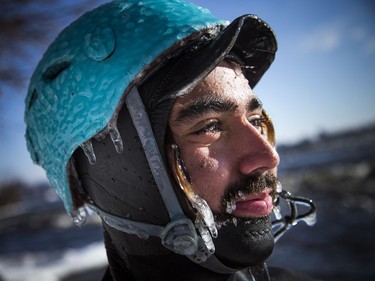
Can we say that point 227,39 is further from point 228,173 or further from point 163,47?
point 228,173

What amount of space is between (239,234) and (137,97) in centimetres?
77

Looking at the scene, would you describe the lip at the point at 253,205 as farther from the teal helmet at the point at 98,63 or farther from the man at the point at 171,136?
the teal helmet at the point at 98,63

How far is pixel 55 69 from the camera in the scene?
62.7 inches

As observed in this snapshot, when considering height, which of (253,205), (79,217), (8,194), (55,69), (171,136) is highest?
(55,69)

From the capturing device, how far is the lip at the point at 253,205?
1344 millimetres

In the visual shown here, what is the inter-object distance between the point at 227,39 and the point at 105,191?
0.95 metres

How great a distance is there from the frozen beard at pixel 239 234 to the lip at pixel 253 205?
0.06ft

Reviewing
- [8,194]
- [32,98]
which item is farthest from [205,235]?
[8,194]

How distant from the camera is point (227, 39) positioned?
128cm

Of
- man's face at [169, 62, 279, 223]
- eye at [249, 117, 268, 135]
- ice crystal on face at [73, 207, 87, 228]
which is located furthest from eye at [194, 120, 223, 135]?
ice crystal on face at [73, 207, 87, 228]

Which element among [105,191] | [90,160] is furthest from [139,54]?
[105,191]

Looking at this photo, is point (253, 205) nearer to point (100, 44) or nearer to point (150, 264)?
point (150, 264)

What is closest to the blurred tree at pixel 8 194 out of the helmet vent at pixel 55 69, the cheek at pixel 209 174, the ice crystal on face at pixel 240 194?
the helmet vent at pixel 55 69

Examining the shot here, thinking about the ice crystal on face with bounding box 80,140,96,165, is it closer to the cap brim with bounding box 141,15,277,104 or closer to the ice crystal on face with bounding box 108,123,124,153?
the ice crystal on face with bounding box 108,123,124,153
